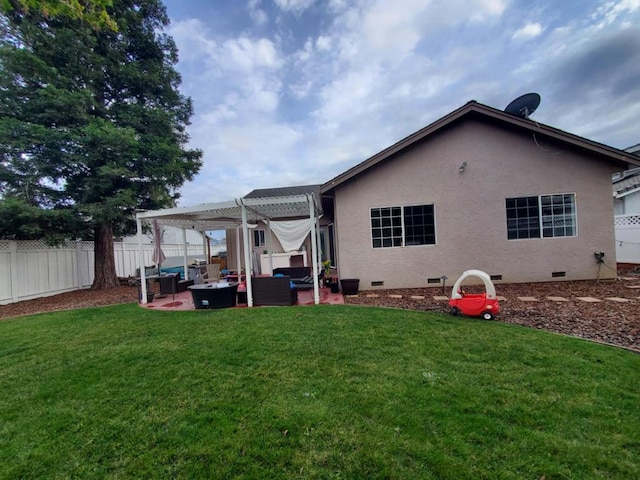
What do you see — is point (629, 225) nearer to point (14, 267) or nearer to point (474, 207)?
point (474, 207)

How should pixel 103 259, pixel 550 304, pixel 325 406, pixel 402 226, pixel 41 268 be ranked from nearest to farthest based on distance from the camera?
pixel 325 406 → pixel 550 304 → pixel 402 226 → pixel 41 268 → pixel 103 259

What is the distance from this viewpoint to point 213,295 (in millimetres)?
7113

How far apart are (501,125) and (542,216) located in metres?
3.15

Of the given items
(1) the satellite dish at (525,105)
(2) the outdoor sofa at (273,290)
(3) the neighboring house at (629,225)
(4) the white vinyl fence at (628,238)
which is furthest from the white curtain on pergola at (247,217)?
(4) the white vinyl fence at (628,238)

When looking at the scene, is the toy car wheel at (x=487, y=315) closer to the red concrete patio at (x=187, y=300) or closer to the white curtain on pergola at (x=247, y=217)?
the red concrete patio at (x=187, y=300)

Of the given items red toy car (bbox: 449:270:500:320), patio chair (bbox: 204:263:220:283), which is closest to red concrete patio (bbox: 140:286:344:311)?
patio chair (bbox: 204:263:220:283)

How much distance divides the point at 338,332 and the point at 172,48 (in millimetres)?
14240

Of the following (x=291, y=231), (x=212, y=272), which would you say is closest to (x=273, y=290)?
(x=212, y=272)

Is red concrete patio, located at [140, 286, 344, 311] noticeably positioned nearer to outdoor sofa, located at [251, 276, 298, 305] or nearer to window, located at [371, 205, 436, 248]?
outdoor sofa, located at [251, 276, 298, 305]

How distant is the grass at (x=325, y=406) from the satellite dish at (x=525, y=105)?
23.6ft

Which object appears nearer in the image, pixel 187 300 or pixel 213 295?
pixel 213 295

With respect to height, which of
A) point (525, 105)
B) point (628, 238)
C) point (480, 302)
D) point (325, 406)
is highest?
point (525, 105)

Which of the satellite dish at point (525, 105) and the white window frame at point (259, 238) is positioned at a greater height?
the satellite dish at point (525, 105)

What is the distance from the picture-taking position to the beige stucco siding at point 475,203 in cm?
870
